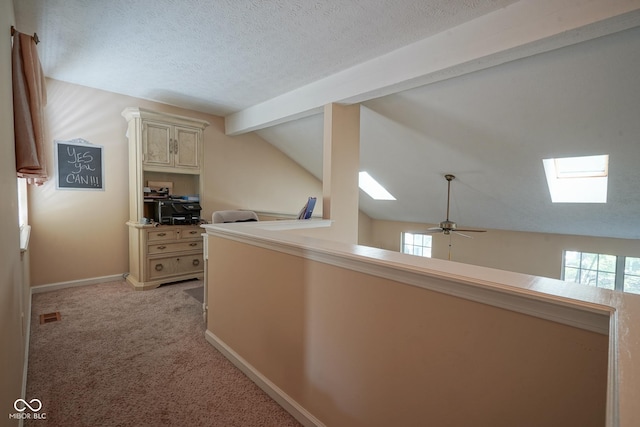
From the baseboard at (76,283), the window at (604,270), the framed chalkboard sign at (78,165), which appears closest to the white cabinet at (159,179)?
the baseboard at (76,283)

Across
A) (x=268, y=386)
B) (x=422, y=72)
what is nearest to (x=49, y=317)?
(x=268, y=386)

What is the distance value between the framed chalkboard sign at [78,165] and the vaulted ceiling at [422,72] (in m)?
0.75

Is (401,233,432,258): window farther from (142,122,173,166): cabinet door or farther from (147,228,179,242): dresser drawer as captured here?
(142,122,173,166): cabinet door

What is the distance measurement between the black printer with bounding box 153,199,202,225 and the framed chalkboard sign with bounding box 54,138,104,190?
2.58 feet

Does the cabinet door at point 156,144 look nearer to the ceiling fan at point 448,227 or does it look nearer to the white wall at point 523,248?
the ceiling fan at point 448,227

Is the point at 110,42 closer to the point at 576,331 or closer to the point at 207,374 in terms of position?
the point at 207,374

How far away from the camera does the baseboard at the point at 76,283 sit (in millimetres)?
3449

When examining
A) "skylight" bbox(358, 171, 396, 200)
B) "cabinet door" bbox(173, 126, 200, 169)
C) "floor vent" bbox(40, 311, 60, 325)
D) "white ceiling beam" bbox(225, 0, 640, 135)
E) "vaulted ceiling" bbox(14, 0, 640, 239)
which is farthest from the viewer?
"skylight" bbox(358, 171, 396, 200)

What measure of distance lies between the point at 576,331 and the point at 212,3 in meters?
2.55

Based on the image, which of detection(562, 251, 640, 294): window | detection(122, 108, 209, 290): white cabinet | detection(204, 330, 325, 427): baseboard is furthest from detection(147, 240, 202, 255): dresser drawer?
detection(562, 251, 640, 294): window

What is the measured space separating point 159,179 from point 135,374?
9.38 ft

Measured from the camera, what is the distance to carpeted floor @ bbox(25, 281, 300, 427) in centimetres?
164

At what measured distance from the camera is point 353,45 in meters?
2.53

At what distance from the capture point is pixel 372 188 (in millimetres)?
5922
